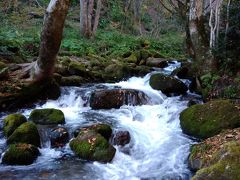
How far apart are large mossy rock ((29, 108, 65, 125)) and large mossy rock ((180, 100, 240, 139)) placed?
3.34 meters

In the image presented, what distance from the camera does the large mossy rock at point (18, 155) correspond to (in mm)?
7453

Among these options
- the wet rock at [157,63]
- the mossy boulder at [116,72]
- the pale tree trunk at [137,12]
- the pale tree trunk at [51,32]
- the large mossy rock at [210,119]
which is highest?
the pale tree trunk at [137,12]

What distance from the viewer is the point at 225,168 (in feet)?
17.7

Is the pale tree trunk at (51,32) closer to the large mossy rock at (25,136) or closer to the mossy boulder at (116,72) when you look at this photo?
the large mossy rock at (25,136)

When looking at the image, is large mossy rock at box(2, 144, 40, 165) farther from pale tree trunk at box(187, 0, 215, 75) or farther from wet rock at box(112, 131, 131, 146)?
pale tree trunk at box(187, 0, 215, 75)

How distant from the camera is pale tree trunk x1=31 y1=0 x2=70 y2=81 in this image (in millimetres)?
9617

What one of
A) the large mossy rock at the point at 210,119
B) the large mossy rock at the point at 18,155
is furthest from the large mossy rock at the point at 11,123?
the large mossy rock at the point at 210,119

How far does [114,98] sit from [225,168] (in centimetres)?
630

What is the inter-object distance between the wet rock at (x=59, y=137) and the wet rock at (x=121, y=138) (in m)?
1.17

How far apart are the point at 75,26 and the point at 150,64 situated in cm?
961

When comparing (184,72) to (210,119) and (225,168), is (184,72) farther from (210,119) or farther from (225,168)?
(225,168)

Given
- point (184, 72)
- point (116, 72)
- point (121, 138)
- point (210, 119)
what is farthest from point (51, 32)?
point (184, 72)

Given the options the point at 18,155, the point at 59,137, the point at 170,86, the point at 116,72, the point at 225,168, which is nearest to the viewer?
the point at 225,168

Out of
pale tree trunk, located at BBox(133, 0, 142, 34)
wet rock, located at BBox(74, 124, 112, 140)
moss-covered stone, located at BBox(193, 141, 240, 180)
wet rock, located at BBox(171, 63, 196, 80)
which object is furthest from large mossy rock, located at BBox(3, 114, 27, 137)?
pale tree trunk, located at BBox(133, 0, 142, 34)
